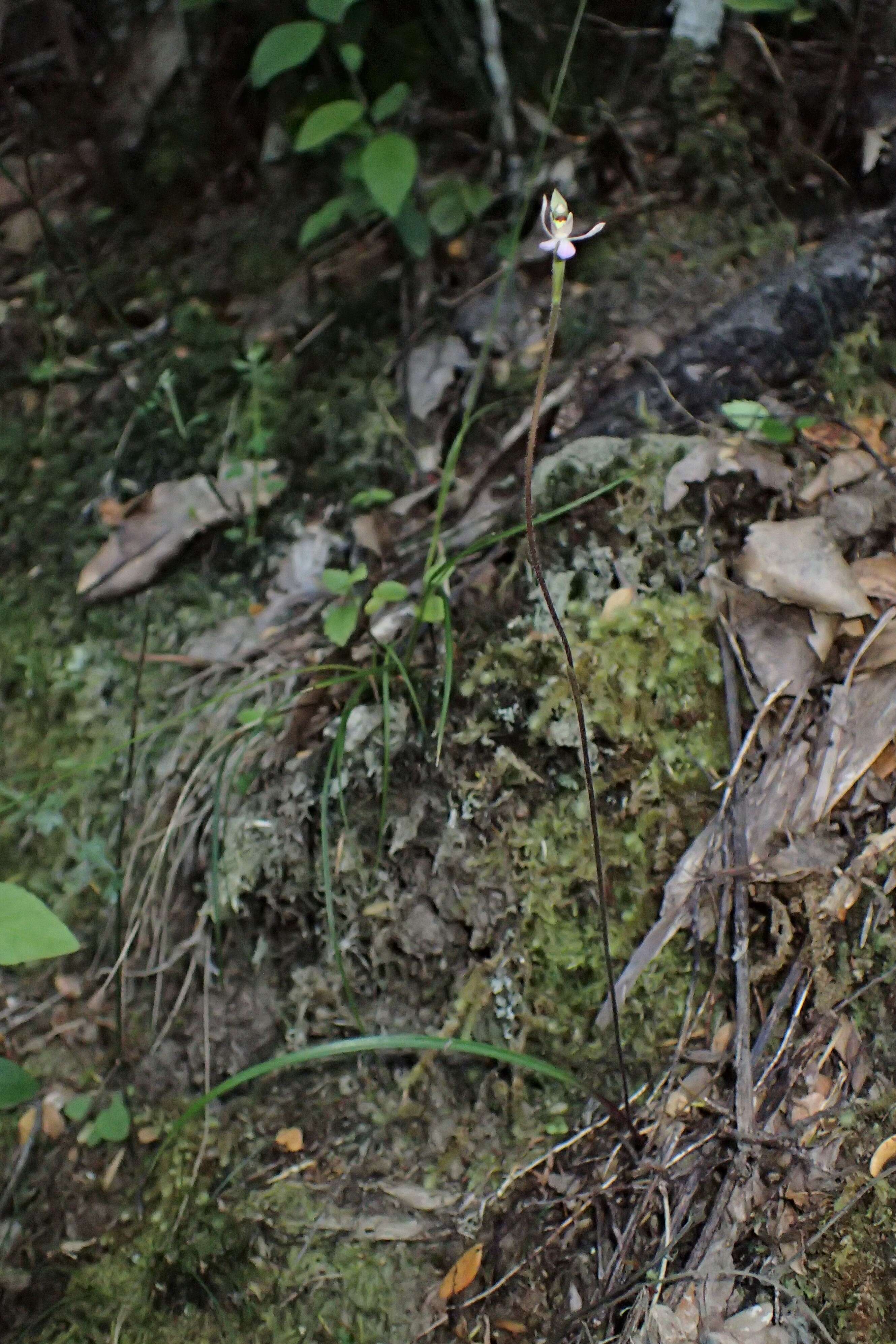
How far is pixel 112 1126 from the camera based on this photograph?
76.2 inches

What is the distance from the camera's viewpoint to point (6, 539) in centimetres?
260

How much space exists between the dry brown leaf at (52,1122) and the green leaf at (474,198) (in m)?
2.45

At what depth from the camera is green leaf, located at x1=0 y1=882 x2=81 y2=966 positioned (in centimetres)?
138

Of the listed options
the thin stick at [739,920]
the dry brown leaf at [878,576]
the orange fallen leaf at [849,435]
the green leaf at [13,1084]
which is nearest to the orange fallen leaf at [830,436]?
the orange fallen leaf at [849,435]

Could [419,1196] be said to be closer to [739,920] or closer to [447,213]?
[739,920]

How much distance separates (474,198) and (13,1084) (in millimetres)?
2354

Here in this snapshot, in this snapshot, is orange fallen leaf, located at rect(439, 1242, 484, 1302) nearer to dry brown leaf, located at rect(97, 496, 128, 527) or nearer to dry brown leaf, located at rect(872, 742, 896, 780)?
dry brown leaf, located at rect(872, 742, 896, 780)

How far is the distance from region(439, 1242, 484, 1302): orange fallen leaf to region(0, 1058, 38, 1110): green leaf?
0.80 m

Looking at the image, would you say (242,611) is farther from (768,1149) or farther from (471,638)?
(768,1149)

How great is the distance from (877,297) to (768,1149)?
187 cm

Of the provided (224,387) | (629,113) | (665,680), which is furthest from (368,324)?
(665,680)

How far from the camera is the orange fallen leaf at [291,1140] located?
1812mm

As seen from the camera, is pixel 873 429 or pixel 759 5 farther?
pixel 759 5

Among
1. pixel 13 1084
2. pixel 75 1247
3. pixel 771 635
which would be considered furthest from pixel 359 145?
pixel 75 1247
